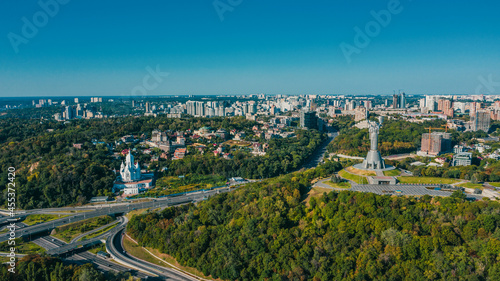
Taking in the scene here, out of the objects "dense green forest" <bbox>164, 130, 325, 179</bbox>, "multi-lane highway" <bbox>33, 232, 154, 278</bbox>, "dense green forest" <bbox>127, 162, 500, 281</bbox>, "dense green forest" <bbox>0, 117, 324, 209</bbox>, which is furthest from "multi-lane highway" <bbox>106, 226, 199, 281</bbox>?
"dense green forest" <bbox>164, 130, 325, 179</bbox>

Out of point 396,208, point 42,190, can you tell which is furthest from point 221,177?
point 396,208

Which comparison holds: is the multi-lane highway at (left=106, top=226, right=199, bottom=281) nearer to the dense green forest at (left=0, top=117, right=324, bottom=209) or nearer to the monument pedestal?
the dense green forest at (left=0, top=117, right=324, bottom=209)

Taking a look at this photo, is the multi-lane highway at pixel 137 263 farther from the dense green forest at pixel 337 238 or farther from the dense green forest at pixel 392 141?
the dense green forest at pixel 392 141

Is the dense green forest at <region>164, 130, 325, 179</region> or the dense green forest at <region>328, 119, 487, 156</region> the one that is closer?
the dense green forest at <region>164, 130, 325, 179</region>

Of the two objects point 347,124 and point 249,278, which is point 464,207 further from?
point 347,124

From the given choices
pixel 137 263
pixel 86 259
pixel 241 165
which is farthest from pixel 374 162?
pixel 86 259

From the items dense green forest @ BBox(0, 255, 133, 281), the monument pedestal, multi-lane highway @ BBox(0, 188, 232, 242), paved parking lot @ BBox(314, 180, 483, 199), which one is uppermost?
the monument pedestal
